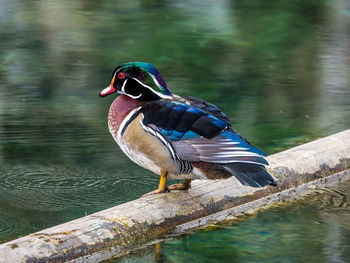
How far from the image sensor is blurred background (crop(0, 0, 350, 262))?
4012mm

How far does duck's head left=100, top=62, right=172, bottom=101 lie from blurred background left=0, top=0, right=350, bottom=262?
719mm

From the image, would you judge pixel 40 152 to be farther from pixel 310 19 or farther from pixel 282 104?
pixel 310 19

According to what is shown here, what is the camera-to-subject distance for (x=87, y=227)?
10.2 feet

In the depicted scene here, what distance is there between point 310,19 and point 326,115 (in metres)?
3.26

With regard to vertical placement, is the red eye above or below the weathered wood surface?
above

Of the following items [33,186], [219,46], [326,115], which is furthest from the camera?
[219,46]

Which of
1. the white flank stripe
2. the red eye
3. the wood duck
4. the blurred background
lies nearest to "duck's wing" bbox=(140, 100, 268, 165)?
the wood duck

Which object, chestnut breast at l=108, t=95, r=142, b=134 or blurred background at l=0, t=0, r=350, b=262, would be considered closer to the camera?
chestnut breast at l=108, t=95, r=142, b=134

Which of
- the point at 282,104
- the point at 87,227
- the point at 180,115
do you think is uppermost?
the point at 180,115

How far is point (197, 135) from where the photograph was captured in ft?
11.0

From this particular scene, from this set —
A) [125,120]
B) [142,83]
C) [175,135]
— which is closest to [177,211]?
[175,135]

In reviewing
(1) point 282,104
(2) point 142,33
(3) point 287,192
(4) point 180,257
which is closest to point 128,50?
(2) point 142,33

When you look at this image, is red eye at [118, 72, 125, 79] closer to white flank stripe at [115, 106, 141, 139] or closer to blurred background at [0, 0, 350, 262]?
white flank stripe at [115, 106, 141, 139]

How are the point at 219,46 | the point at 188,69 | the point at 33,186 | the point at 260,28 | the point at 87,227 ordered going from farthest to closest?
1. the point at 260,28
2. the point at 219,46
3. the point at 188,69
4. the point at 33,186
5. the point at 87,227
